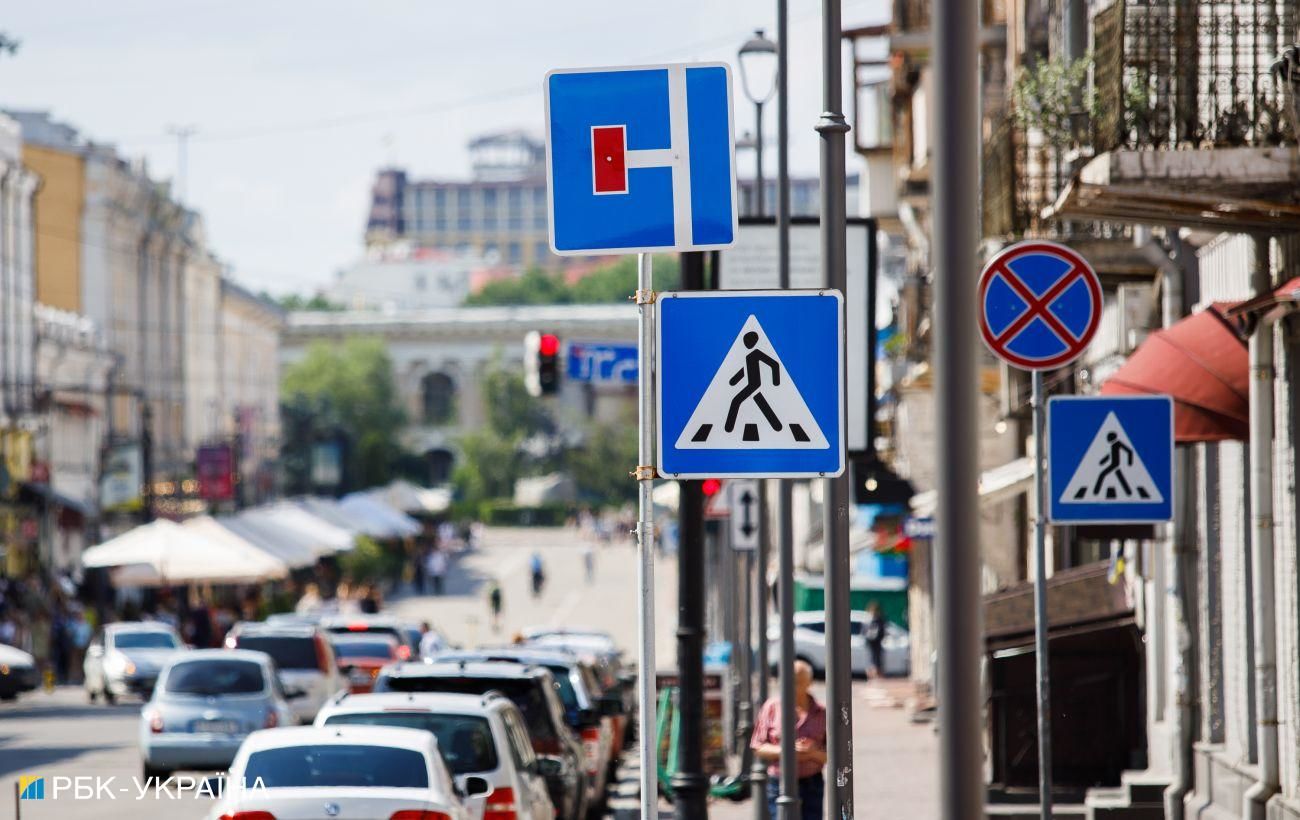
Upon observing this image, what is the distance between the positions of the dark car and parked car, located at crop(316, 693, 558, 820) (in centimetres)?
239

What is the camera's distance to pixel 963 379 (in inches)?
247

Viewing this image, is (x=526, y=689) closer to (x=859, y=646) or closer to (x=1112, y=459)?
(x=1112, y=459)

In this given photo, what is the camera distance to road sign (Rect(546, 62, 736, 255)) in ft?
24.5

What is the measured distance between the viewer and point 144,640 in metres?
38.6

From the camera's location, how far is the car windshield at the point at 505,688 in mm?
17516

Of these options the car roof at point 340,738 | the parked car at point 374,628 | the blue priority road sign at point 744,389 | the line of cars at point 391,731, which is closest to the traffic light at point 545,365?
the line of cars at point 391,731

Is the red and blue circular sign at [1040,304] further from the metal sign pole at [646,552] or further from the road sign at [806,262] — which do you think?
the road sign at [806,262]

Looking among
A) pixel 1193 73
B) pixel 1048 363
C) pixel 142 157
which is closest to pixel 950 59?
pixel 1048 363

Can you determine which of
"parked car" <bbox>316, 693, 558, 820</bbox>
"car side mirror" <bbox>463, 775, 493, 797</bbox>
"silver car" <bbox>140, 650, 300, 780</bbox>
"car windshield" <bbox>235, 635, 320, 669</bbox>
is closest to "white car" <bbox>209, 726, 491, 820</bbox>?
"car side mirror" <bbox>463, 775, 493, 797</bbox>

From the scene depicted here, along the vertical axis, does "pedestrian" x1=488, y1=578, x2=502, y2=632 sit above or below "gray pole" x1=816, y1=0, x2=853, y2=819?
below

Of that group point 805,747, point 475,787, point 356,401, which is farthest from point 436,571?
point 475,787

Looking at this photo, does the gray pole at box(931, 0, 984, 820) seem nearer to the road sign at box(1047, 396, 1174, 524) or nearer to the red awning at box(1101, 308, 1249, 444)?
the road sign at box(1047, 396, 1174, 524)

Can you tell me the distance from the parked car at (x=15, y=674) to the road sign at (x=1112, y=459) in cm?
2851

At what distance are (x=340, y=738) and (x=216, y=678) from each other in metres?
11.1
